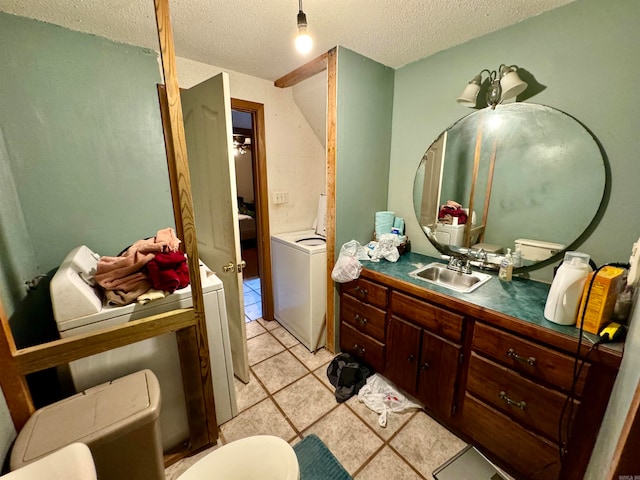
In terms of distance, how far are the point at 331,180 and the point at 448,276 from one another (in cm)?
107

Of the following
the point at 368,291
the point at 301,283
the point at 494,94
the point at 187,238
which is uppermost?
the point at 494,94

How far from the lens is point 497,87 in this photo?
149 cm

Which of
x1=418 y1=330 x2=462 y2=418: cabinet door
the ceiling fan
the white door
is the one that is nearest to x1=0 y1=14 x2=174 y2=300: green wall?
the white door

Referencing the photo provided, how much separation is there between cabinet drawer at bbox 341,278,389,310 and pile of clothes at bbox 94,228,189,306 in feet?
3.69

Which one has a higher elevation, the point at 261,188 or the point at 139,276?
the point at 261,188

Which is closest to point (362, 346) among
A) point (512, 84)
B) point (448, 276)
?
point (448, 276)

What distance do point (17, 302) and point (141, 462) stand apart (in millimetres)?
943

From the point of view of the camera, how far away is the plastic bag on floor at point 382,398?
1623 millimetres

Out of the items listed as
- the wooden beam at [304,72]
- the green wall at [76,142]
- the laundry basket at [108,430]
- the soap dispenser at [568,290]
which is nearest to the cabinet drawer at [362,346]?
the soap dispenser at [568,290]

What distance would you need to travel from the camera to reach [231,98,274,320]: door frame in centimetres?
218

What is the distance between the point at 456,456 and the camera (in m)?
1.36

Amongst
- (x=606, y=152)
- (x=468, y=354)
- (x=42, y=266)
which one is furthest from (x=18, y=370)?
(x=606, y=152)

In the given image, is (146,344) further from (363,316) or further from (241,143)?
(241,143)

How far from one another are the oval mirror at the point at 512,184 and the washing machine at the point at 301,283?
94 cm
